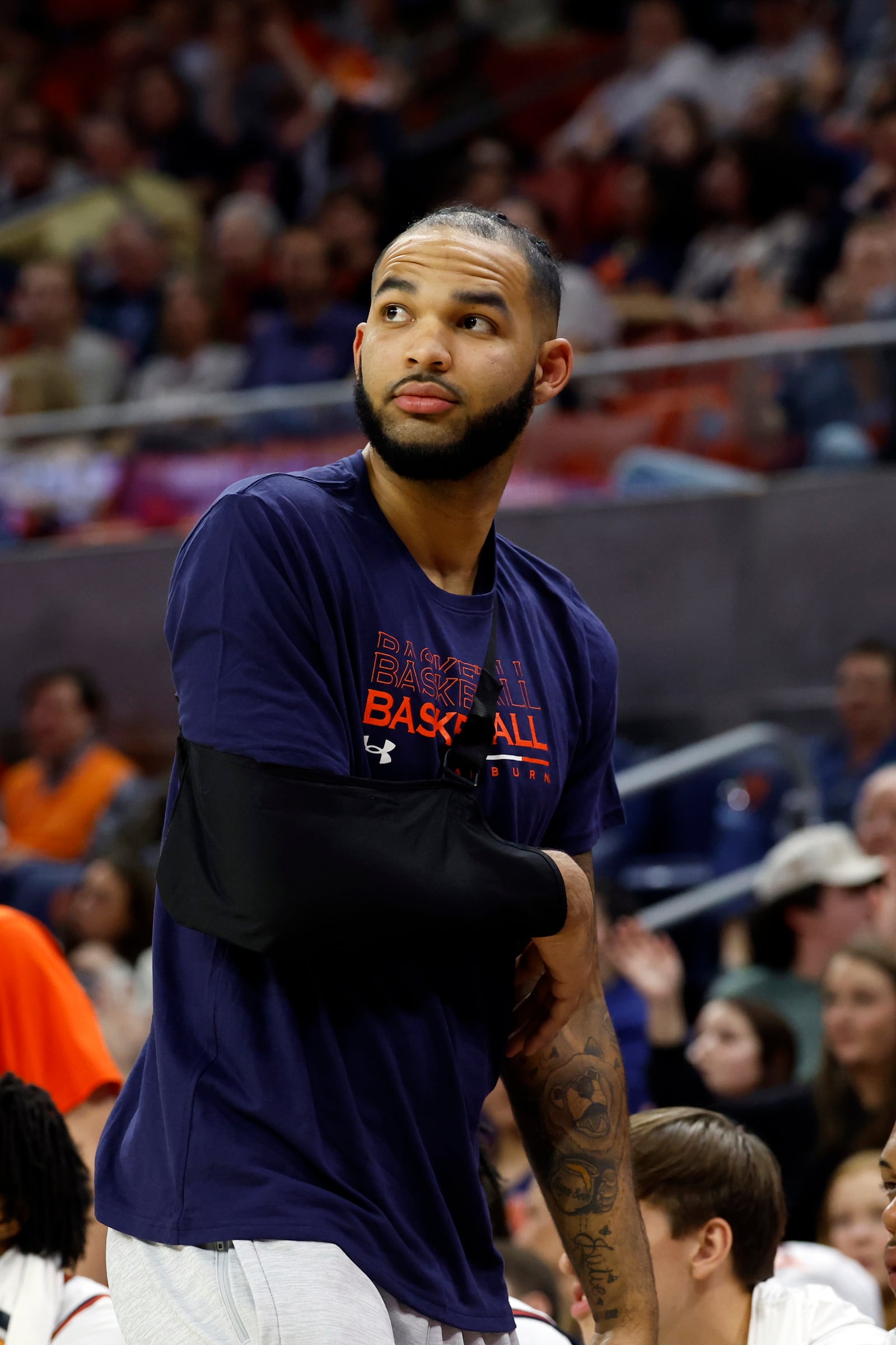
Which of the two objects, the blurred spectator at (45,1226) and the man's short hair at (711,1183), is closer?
the blurred spectator at (45,1226)

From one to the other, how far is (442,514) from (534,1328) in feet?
4.39

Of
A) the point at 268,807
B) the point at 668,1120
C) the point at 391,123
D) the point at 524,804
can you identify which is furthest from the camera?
the point at 391,123

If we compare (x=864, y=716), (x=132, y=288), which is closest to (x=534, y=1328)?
(x=864, y=716)

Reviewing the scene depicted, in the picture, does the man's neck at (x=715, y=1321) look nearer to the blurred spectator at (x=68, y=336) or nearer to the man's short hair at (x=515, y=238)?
the man's short hair at (x=515, y=238)

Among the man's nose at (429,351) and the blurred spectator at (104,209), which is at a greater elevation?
the blurred spectator at (104,209)

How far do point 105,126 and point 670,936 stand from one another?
8020 mm

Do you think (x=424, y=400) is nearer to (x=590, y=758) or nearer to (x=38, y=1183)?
(x=590, y=758)

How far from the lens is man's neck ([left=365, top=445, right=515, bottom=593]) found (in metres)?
2.26

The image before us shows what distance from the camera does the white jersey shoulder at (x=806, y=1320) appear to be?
109 inches

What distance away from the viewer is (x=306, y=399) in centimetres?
857

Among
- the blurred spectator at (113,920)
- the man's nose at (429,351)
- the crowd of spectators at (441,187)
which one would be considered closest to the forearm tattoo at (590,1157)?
the man's nose at (429,351)

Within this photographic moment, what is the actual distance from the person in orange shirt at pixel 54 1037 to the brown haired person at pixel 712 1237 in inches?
44.3

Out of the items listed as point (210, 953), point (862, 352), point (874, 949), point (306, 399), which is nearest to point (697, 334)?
point (862, 352)

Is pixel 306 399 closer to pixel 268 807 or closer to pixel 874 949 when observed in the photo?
pixel 874 949
